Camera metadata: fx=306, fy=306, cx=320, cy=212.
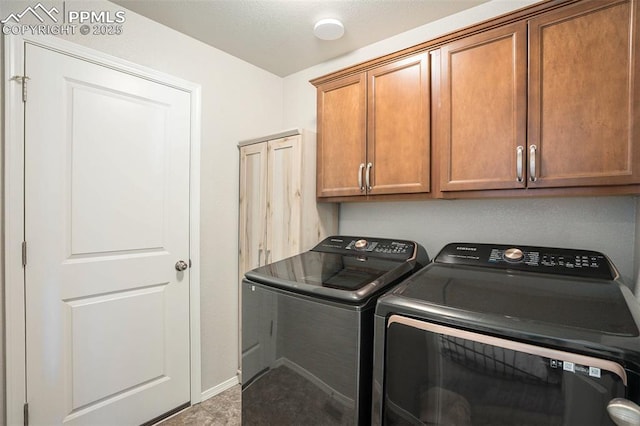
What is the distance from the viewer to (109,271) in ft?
5.77

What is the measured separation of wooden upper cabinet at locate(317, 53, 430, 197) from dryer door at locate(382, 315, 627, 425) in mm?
878

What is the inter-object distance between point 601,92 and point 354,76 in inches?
47.0

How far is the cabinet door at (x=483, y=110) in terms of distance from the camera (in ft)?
4.49

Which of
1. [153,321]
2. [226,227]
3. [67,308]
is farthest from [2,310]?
[226,227]

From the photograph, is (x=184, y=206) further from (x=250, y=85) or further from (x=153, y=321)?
(x=250, y=85)

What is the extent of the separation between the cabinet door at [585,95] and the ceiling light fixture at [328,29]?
3.47 ft

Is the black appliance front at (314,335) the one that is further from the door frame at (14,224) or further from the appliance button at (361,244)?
the door frame at (14,224)

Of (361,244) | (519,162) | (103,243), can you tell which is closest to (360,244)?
(361,244)

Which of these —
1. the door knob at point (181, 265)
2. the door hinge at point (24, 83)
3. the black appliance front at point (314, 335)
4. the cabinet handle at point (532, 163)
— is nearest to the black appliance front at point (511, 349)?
the black appliance front at point (314, 335)

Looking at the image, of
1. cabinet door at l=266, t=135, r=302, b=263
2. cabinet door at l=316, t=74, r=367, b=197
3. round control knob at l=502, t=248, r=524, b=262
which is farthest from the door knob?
round control knob at l=502, t=248, r=524, b=262

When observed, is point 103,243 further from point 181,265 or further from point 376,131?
point 376,131

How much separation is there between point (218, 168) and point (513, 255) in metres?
1.93

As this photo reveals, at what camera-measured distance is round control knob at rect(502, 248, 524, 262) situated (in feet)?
4.56

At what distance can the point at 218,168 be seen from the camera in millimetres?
2270
